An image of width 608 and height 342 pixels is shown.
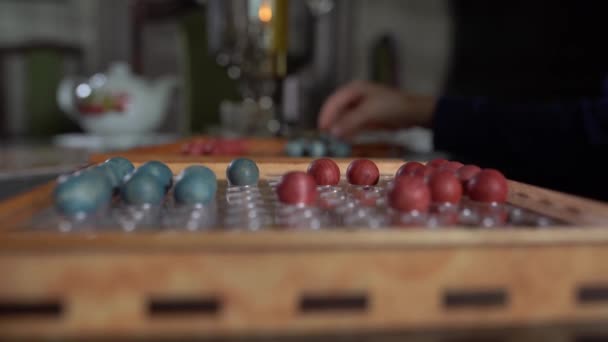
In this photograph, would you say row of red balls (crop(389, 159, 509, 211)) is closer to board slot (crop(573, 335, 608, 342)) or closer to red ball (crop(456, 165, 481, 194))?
red ball (crop(456, 165, 481, 194))

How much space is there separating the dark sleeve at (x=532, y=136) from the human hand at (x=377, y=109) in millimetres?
89

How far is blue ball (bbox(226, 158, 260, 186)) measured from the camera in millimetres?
440

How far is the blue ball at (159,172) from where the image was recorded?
0.38 meters

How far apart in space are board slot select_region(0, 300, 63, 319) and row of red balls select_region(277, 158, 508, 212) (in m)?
0.15

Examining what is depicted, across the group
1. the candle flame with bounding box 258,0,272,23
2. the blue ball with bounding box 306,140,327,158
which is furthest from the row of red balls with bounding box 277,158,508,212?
the candle flame with bounding box 258,0,272,23

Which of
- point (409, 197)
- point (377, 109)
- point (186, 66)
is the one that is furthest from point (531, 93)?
point (409, 197)

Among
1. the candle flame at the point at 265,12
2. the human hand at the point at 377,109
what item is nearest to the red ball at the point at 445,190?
the human hand at the point at 377,109

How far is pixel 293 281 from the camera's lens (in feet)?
0.76

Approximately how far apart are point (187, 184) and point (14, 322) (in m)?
0.15

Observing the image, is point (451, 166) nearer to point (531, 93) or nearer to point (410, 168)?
point (410, 168)

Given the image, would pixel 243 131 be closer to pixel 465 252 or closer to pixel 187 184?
pixel 187 184

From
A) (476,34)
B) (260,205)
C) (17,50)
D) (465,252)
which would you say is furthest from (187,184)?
(17,50)

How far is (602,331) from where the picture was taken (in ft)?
0.77

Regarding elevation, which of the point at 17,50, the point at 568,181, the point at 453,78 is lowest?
the point at 568,181
